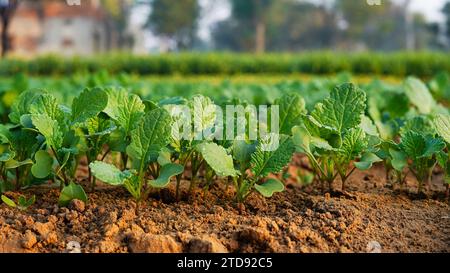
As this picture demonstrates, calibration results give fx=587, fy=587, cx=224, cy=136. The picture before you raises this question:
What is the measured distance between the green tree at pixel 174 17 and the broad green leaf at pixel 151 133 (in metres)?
40.9

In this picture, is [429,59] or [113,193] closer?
[113,193]

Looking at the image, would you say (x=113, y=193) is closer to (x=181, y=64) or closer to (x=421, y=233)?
(x=421, y=233)

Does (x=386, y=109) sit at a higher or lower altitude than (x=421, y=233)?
higher

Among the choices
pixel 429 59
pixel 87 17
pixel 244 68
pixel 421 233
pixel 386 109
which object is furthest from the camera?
pixel 87 17

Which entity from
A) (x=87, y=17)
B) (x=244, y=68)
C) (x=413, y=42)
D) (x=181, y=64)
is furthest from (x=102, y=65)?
(x=413, y=42)

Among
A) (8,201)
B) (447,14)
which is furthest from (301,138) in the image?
(447,14)

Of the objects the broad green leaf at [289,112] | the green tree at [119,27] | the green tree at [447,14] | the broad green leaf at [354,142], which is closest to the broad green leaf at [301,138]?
the broad green leaf at [354,142]

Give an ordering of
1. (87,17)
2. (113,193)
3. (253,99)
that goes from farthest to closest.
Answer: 1. (87,17)
2. (253,99)
3. (113,193)

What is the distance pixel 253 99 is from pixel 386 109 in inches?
→ 30.5

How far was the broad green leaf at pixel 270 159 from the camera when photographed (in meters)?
1.94

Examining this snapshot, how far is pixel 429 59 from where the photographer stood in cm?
1498

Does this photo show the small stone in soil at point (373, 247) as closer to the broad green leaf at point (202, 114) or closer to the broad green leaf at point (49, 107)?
the broad green leaf at point (202, 114)

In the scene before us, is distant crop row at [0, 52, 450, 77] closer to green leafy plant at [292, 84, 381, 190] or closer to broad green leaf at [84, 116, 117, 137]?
green leafy plant at [292, 84, 381, 190]

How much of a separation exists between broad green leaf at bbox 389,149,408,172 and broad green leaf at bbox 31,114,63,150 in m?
1.17
